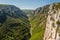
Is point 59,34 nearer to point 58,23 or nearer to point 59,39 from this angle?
point 59,39

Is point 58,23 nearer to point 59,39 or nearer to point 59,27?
point 59,27

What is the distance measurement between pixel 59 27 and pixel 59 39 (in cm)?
1098

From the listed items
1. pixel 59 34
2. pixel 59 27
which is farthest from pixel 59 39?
pixel 59 27

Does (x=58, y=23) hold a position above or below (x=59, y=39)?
above

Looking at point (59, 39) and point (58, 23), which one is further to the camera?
point (58, 23)

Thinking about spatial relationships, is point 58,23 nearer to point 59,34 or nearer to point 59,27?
point 59,27

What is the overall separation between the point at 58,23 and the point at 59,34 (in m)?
13.1

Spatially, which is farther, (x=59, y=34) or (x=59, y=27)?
→ (x=59, y=27)

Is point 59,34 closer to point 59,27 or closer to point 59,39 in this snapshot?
point 59,39

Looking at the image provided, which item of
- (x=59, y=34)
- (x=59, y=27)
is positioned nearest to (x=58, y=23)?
(x=59, y=27)

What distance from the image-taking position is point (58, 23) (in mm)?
92062

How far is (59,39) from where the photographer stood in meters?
79.3

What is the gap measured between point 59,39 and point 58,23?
1522cm

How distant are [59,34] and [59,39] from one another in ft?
9.01
